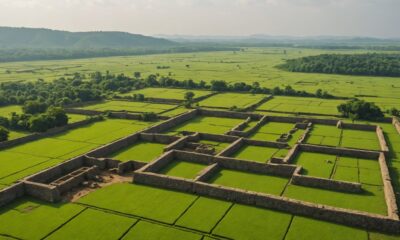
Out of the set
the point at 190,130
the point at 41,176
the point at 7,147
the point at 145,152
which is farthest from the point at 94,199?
the point at 190,130

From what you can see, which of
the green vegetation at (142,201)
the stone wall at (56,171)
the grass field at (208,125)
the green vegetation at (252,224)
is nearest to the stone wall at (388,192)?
the green vegetation at (252,224)

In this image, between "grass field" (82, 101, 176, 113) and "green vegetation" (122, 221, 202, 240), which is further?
"grass field" (82, 101, 176, 113)

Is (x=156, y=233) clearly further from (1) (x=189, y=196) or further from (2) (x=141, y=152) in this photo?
(2) (x=141, y=152)

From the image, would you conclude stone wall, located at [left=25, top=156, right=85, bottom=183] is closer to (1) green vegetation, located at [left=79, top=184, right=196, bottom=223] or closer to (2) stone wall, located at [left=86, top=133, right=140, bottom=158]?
(2) stone wall, located at [left=86, top=133, right=140, bottom=158]

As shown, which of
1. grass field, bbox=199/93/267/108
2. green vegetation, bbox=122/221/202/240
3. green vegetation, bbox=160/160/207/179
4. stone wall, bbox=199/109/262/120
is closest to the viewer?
green vegetation, bbox=122/221/202/240

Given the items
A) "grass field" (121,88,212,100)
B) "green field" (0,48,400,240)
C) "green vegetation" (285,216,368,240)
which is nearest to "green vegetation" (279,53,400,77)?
"grass field" (121,88,212,100)

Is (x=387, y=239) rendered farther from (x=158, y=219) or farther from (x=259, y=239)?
(x=158, y=219)

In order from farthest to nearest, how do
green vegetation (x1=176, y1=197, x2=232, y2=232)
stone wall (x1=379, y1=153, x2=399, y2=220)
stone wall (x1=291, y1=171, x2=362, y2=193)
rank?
stone wall (x1=291, y1=171, x2=362, y2=193)
stone wall (x1=379, y1=153, x2=399, y2=220)
green vegetation (x1=176, y1=197, x2=232, y2=232)
